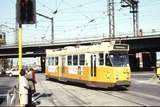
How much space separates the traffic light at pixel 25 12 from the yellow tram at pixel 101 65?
931 centimetres

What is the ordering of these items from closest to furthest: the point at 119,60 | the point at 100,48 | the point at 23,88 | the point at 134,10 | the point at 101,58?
the point at 23,88
the point at 119,60
the point at 101,58
the point at 100,48
the point at 134,10

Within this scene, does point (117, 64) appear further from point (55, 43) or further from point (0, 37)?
point (0, 37)

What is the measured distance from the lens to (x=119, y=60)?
26.2 metres

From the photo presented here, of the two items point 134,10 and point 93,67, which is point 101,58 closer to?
point 93,67

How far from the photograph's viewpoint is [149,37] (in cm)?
7075

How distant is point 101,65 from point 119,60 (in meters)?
1.12

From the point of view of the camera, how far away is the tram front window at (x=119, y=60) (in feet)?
85.3

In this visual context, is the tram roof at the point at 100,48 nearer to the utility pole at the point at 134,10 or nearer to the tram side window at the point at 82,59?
the tram side window at the point at 82,59

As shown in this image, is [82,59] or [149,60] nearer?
[82,59]

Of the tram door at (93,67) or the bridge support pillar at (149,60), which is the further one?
the bridge support pillar at (149,60)

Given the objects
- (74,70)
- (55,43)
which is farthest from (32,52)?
(74,70)

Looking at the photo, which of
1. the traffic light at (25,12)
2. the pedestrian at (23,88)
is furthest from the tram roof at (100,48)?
the pedestrian at (23,88)

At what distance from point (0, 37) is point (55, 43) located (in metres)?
36.0

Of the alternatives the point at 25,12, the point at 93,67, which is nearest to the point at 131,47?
the point at 93,67
